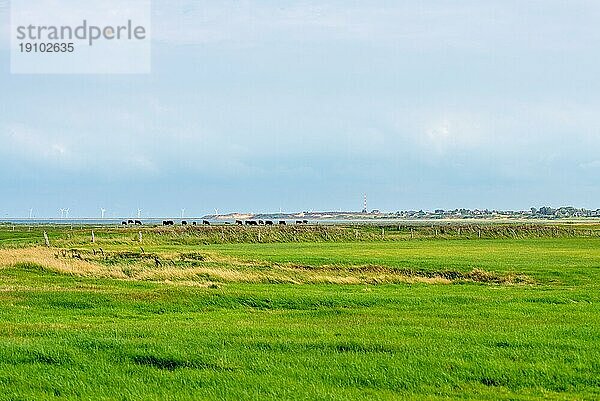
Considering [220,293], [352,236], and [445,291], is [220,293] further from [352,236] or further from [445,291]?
[352,236]

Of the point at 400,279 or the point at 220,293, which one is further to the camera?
the point at 400,279

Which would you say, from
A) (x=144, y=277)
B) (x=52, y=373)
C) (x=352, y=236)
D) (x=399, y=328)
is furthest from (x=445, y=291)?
(x=352, y=236)

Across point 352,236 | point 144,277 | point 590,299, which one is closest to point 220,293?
point 144,277

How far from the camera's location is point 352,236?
104 m

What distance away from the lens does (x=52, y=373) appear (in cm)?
1339

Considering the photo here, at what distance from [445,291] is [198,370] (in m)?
16.5

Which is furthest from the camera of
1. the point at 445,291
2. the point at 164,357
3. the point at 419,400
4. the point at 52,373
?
the point at 445,291

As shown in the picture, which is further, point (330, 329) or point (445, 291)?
point (445, 291)

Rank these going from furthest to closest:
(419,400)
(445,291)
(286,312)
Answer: (445,291) < (286,312) < (419,400)

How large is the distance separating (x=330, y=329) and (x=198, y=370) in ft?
16.2

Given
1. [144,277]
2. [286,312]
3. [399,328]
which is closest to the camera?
[399,328]

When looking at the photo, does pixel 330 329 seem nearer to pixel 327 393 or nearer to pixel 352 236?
pixel 327 393

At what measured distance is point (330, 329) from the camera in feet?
58.6

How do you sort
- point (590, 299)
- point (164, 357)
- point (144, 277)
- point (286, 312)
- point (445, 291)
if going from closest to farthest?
point (164, 357), point (286, 312), point (590, 299), point (445, 291), point (144, 277)
